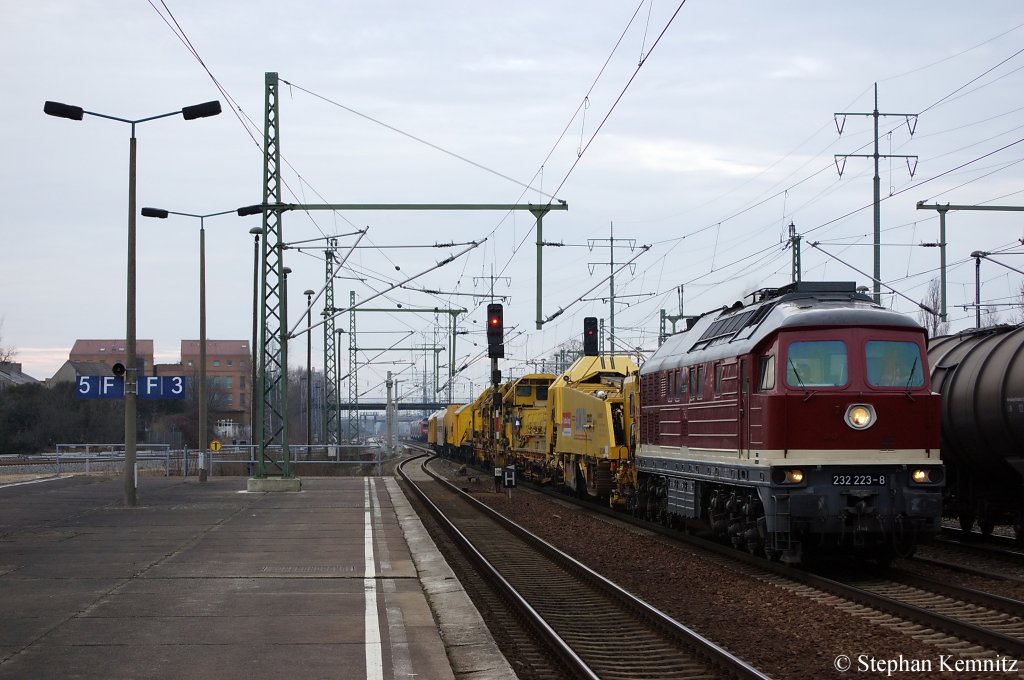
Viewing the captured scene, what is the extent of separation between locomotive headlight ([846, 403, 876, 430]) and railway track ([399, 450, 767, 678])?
370 cm

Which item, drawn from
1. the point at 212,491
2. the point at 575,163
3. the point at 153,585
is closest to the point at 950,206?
the point at 575,163

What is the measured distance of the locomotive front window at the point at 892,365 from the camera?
1481 centimetres

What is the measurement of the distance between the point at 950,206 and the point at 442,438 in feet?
154

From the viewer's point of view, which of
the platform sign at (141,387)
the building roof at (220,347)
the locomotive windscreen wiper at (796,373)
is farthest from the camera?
the building roof at (220,347)

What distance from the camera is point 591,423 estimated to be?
27.7m

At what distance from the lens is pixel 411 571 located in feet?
49.9

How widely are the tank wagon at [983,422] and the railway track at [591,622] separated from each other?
650 centimetres

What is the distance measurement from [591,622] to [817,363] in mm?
4874

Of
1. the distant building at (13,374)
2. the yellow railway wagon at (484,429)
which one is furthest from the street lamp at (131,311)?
the distant building at (13,374)

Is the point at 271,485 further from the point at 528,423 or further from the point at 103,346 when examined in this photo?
the point at 103,346

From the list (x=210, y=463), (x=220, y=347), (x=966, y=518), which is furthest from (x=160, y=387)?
(x=220, y=347)

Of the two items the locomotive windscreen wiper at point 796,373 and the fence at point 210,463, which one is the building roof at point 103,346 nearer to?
the fence at point 210,463

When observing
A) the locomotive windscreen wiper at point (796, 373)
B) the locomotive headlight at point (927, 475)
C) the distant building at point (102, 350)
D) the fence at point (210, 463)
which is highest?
the distant building at point (102, 350)

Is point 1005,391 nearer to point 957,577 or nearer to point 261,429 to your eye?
point 957,577
